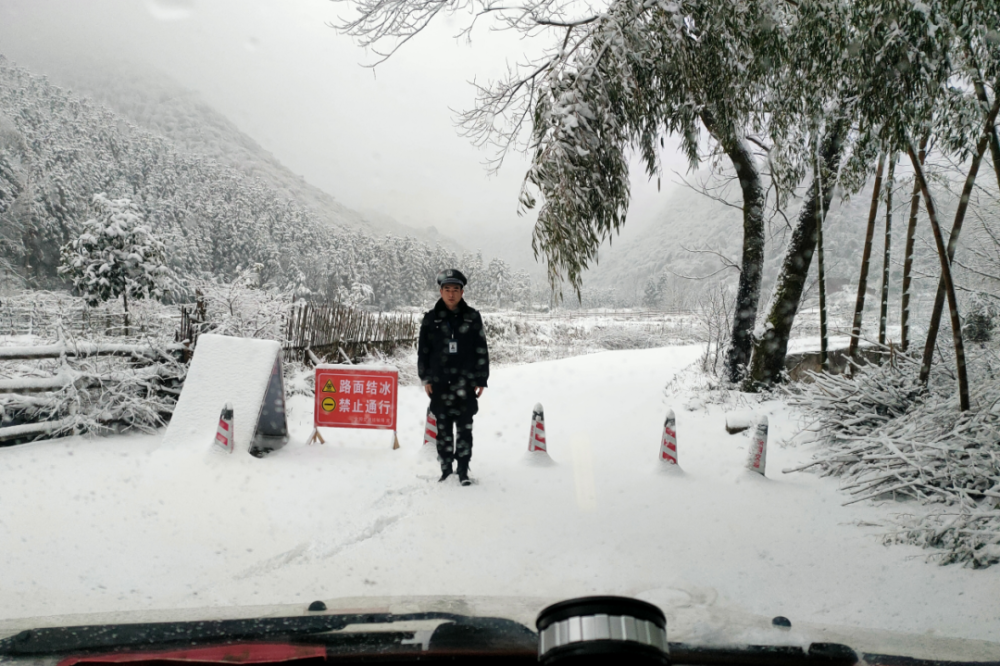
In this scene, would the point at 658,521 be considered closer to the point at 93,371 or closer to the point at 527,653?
the point at 527,653

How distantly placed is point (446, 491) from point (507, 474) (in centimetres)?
89

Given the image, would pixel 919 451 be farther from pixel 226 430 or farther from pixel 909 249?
pixel 226 430

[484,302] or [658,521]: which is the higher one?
[484,302]

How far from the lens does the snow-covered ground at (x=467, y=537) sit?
2.75 meters

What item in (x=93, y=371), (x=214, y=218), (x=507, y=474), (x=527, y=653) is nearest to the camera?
(x=527, y=653)

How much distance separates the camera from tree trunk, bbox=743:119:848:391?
7.71 meters

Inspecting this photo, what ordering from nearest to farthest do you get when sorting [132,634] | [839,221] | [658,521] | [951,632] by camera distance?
[132,634] → [951,632] → [658,521] → [839,221]

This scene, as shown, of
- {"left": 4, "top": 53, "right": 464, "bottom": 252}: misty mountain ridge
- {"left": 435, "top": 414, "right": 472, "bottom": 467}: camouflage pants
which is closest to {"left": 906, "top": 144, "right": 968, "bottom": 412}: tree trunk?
{"left": 435, "top": 414, "right": 472, "bottom": 467}: camouflage pants

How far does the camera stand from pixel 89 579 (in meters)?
2.93

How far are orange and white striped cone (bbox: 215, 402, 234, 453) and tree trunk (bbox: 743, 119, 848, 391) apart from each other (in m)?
7.34

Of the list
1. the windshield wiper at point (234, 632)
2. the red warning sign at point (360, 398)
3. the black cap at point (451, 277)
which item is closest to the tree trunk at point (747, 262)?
the black cap at point (451, 277)

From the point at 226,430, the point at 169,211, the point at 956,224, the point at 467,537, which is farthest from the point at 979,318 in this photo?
the point at 169,211

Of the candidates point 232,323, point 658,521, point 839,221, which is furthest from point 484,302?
point 658,521

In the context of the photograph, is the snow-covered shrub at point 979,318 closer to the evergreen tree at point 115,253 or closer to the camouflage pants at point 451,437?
the camouflage pants at point 451,437
